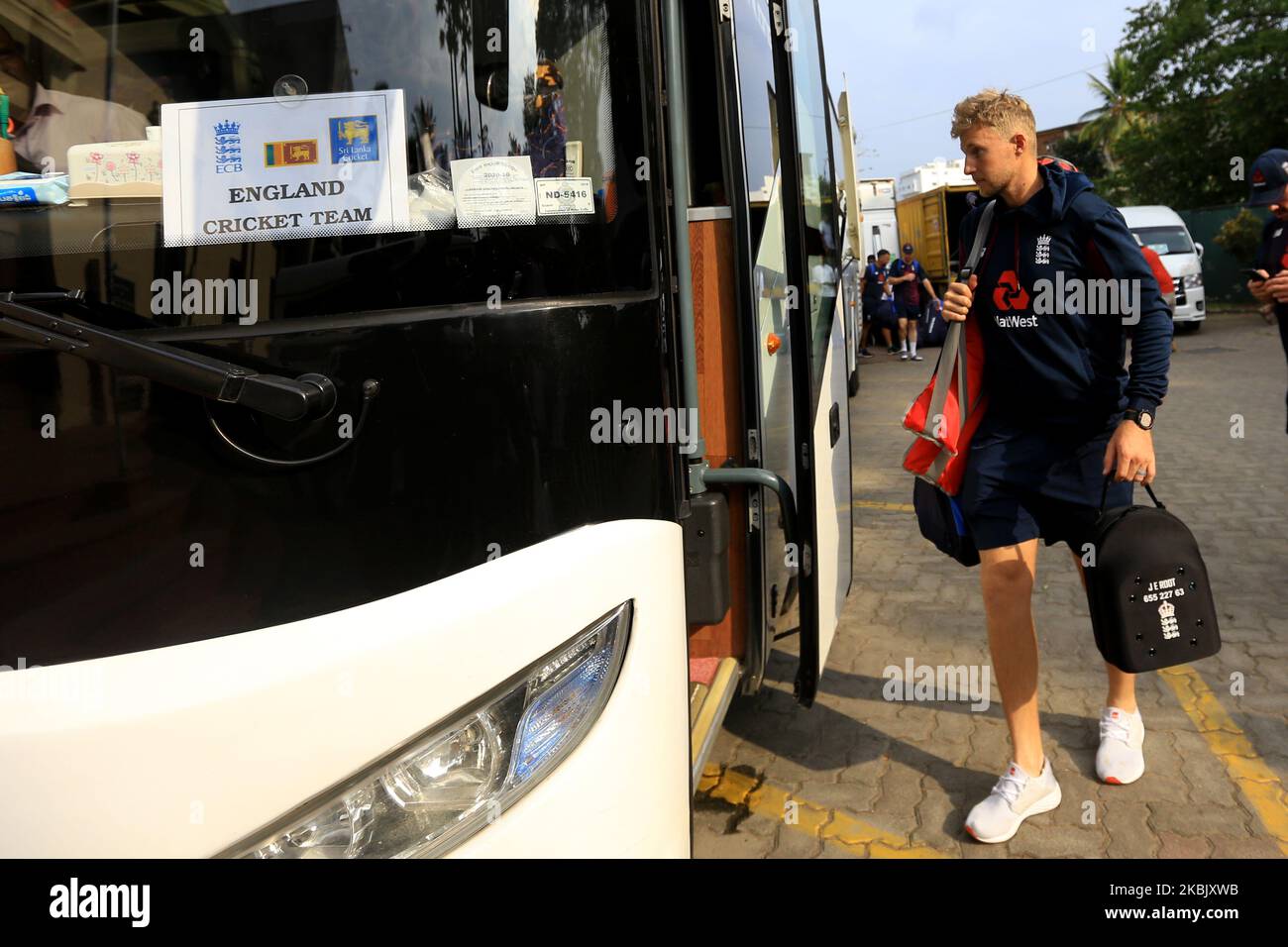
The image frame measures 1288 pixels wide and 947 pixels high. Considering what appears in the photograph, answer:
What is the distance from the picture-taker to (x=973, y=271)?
3.12 meters

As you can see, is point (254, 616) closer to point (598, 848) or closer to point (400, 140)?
point (598, 848)

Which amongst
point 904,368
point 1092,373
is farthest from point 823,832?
point 904,368

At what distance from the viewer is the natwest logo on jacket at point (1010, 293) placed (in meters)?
3.02

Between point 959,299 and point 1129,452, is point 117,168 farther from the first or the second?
point 1129,452

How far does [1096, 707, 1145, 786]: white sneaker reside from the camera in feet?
11.2

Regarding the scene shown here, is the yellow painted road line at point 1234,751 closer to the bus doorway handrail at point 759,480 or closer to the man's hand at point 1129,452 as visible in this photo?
the man's hand at point 1129,452

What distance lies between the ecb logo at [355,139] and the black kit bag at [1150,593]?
7.05 ft

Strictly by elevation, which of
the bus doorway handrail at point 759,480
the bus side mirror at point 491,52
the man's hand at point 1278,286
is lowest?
the bus doorway handrail at point 759,480

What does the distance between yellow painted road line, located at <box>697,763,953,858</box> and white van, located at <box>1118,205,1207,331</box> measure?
17302 mm

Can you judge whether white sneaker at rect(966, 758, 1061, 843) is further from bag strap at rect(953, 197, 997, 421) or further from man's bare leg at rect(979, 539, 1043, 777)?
bag strap at rect(953, 197, 997, 421)

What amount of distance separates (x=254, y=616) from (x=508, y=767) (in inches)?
18.7

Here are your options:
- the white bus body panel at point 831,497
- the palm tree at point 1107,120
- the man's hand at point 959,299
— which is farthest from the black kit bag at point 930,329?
the palm tree at point 1107,120

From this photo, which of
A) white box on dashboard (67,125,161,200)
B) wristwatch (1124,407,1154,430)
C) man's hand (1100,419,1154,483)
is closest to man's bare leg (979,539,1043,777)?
man's hand (1100,419,1154,483)

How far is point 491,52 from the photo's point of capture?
190 cm
